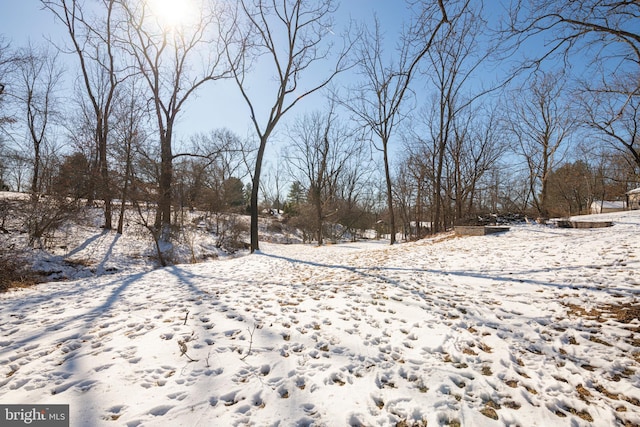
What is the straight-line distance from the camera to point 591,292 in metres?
4.02

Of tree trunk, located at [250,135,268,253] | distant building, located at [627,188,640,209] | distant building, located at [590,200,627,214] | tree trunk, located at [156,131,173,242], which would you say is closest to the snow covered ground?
tree trunk, located at [156,131,173,242]

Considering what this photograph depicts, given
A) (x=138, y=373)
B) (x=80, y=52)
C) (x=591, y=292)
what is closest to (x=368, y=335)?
(x=138, y=373)

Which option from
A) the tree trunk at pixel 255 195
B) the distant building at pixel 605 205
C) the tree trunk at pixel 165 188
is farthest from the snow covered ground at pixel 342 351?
the distant building at pixel 605 205

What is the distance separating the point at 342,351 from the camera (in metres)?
2.92

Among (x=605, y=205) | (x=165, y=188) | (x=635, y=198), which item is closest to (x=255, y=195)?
(x=165, y=188)

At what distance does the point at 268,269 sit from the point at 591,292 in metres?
7.08

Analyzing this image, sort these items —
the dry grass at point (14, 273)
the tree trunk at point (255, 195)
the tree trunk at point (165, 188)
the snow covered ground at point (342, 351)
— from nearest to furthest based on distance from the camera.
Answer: the snow covered ground at point (342, 351) < the dry grass at point (14, 273) < the tree trunk at point (165, 188) < the tree trunk at point (255, 195)

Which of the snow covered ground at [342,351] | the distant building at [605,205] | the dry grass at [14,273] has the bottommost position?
A: the snow covered ground at [342,351]

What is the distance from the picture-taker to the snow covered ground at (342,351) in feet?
6.70

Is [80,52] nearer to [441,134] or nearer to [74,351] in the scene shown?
[74,351]

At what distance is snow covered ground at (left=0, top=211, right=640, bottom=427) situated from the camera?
2043mm

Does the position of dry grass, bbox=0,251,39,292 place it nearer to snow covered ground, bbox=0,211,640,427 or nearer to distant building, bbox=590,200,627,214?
snow covered ground, bbox=0,211,640,427

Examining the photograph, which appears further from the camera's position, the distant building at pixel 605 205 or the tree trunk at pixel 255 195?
the distant building at pixel 605 205

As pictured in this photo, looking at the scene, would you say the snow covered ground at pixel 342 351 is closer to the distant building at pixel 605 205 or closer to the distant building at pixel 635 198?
the distant building at pixel 635 198
